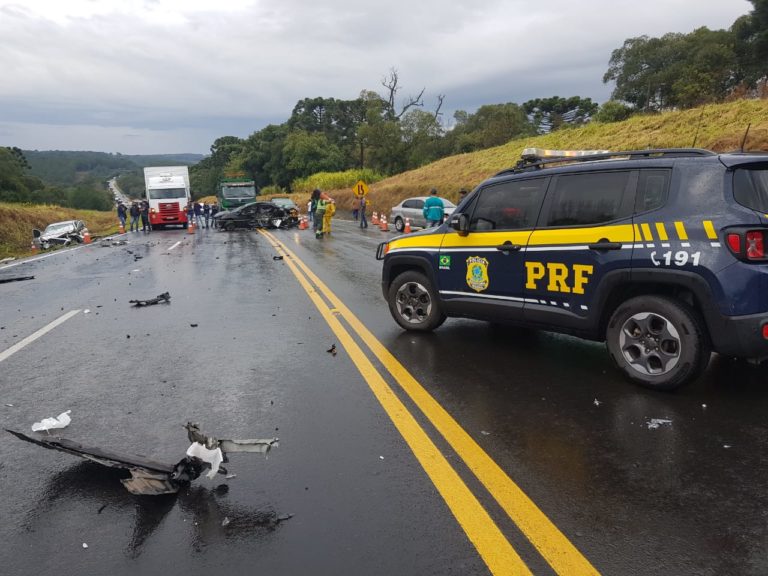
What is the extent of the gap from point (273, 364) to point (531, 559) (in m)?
3.71

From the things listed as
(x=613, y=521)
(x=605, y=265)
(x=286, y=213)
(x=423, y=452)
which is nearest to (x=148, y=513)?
(x=423, y=452)

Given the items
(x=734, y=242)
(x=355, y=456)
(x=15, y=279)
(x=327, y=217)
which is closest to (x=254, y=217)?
(x=327, y=217)

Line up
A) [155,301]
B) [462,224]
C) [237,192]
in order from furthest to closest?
[237,192]
[155,301]
[462,224]

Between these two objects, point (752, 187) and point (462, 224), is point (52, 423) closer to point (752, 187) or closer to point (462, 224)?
point (462, 224)

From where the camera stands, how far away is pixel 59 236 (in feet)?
94.4

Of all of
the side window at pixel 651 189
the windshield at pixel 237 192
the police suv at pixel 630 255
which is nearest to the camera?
the police suv at pixel 630 255

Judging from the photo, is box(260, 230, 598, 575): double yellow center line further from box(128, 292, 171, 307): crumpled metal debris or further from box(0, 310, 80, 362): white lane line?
box(128, 292, 171, 307): crumpled metal debris

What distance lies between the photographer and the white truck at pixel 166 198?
1248 inches

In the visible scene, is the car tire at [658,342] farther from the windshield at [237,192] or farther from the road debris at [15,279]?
the windshield at [237,192]

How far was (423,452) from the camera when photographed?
3.71 m

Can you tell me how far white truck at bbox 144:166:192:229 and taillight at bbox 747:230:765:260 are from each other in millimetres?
31119

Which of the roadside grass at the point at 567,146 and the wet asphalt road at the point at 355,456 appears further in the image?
the roadside grass at the point at 567,146

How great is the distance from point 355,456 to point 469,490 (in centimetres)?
80

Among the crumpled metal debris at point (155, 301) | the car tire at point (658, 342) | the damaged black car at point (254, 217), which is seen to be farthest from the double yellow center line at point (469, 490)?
the damaged black car at point (254, 217)
